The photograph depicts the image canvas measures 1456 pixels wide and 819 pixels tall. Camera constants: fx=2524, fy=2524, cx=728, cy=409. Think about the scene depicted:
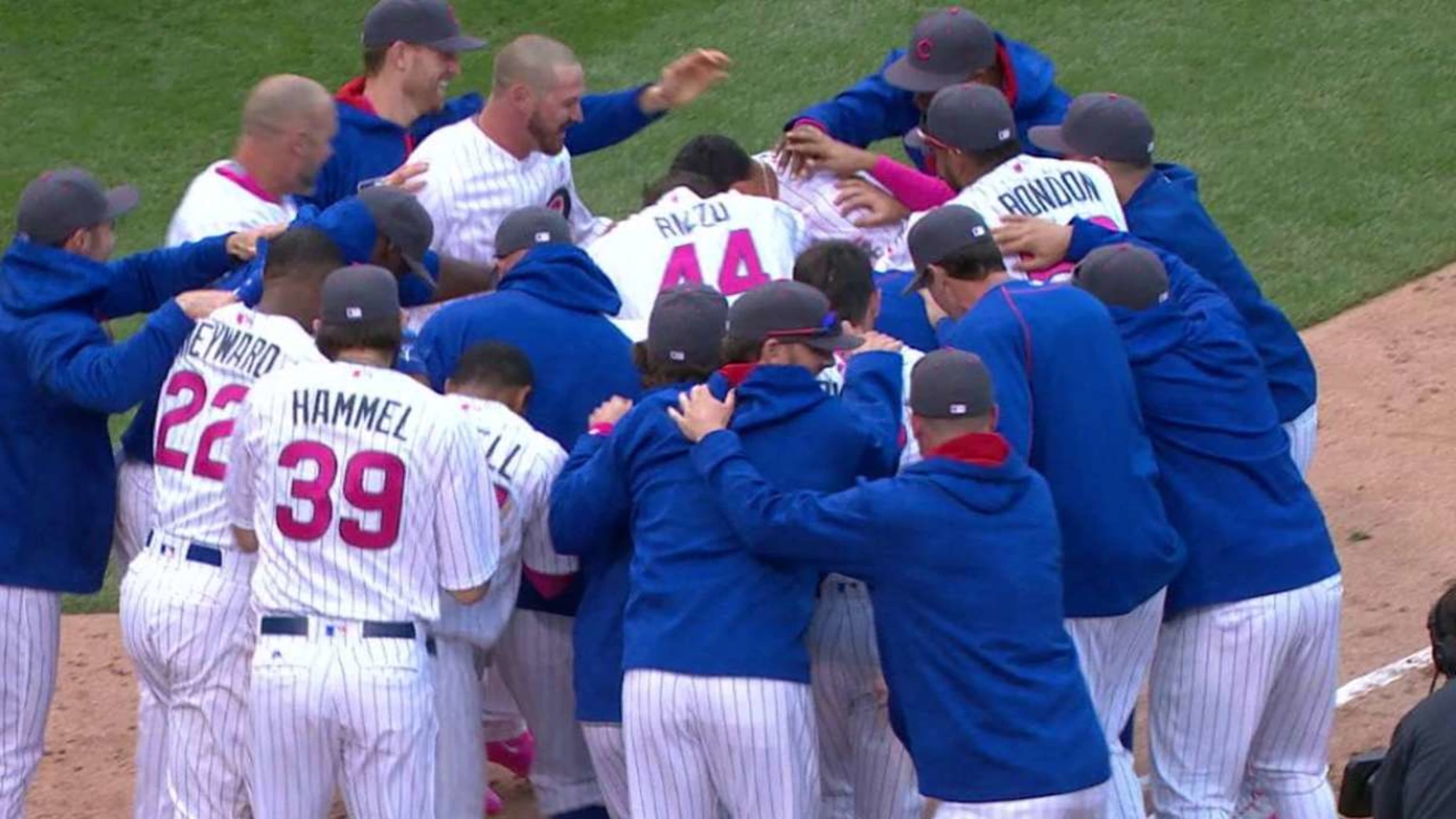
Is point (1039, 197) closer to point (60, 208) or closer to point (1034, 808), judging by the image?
point (1034, 808)

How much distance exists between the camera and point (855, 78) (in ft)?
39.6

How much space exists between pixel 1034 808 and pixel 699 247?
202cm

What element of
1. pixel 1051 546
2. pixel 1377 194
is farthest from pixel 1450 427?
pixel 1051 546

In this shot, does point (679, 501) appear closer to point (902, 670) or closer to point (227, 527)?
point (902, 670)

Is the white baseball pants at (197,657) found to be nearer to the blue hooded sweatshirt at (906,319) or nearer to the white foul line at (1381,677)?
the blue hooded sweatshirt at (906,319)

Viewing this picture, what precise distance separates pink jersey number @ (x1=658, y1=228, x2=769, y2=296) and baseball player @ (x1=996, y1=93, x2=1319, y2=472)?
0.68 m

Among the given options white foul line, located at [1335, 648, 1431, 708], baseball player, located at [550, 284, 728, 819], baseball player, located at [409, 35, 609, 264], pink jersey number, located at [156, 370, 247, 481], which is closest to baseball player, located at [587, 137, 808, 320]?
baseball player, located at [409, 35, 609, 264]

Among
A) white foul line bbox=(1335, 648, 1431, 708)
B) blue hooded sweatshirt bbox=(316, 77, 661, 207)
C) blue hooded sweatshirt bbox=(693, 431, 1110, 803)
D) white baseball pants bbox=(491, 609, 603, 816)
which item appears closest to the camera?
blue hooded sweatshirt bbox=(693, 431, 1110, 803)

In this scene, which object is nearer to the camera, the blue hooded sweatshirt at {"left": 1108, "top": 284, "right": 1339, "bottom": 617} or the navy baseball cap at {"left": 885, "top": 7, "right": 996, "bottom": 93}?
the blue hooded sweatshirt at {"left": 1108, "top": 284, "right": 1339, "bottom": 617}

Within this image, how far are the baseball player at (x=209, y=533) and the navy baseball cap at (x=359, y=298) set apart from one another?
10.2 inches

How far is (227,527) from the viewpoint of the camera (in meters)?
6.11

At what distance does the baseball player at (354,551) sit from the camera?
5676mm

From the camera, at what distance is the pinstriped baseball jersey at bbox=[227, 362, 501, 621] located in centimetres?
567

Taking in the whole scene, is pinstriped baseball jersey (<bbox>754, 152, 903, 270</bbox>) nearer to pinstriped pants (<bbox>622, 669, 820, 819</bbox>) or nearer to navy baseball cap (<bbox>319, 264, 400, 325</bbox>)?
navy baseball cap (<bbox>319, 264, 400, 325</bbox>)
